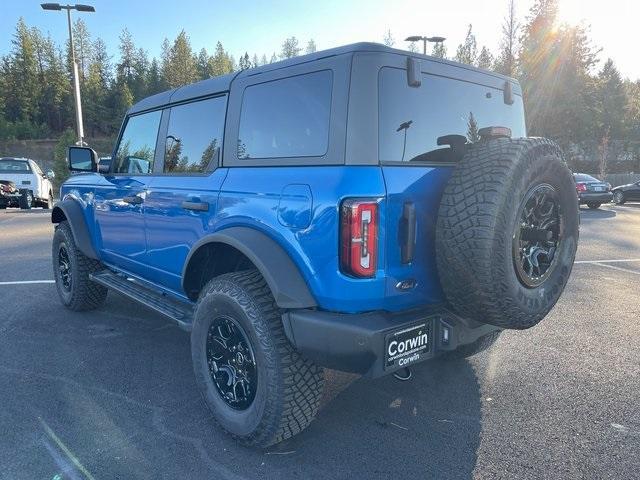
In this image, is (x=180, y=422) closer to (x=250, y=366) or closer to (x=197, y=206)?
(x=250, y=366)

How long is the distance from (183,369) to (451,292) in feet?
7.34

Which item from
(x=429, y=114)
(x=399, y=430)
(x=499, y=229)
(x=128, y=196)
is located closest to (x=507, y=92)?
(x=429, y=114)

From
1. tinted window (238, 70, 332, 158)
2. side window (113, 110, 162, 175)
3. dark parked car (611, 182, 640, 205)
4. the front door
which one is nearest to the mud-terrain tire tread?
the front door

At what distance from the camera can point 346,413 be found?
3.00 metres

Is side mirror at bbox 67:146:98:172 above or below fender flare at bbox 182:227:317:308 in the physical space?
above

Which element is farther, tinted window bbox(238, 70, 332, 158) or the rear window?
the rear window

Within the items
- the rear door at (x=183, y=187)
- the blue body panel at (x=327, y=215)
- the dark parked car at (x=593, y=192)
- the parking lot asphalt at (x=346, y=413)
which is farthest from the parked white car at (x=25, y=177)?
the dark parked car at (x=593, y=192)

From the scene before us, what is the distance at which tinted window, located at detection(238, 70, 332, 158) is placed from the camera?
2.42m

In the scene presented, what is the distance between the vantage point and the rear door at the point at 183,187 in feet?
10.00

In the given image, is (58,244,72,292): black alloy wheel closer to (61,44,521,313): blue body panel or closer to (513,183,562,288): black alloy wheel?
(61,44,521,313): blue body panel

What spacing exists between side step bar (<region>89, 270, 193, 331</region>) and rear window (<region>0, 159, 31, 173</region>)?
13.7 meters

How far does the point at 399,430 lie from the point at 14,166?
17.2m

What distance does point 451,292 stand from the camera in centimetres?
239

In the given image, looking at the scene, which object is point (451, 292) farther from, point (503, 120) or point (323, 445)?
point (503, 120)
